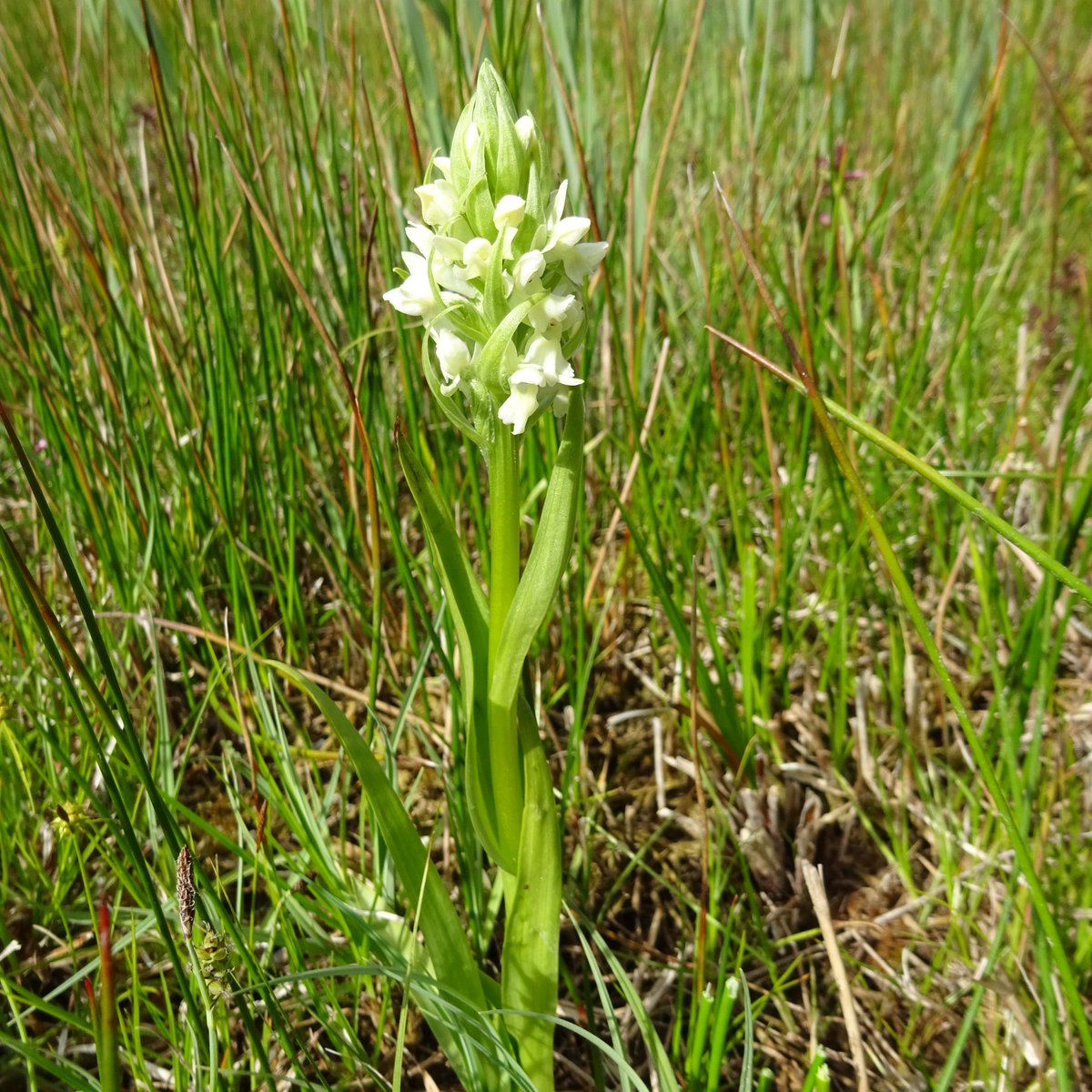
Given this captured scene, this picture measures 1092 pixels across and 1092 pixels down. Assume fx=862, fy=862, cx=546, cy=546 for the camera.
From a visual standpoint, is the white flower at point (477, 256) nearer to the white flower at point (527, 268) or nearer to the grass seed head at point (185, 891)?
the white flower at point (527, 268)

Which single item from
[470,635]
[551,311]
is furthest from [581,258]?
Answer: [470,635]

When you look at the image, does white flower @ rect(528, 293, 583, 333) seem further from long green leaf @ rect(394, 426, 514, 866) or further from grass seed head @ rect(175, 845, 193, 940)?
grass seed head @ rect(175, 845, 193, 940)

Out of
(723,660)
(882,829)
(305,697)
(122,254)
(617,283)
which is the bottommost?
(882,829)

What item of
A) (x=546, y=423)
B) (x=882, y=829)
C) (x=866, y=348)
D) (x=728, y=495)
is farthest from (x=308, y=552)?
(x=866, y=348)

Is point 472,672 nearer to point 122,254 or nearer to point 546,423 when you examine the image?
point 546,423

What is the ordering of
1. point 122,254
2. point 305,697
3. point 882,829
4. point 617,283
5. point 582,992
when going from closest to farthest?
point 582,992 → point 882,829 → point 305,697 → point 122,254 → point 617,283

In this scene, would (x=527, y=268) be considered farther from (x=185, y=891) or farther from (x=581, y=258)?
(x=185, y=891)

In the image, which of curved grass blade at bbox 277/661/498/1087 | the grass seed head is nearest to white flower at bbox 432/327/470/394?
curved grass blade at bbox 277/661/498/1087
